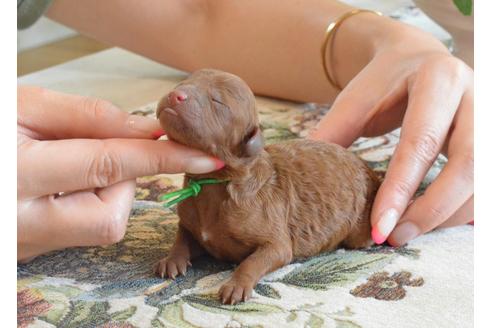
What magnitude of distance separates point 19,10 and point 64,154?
3.37 ft

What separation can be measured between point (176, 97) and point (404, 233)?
466 mm

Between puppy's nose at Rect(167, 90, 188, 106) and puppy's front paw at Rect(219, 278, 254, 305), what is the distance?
26cm

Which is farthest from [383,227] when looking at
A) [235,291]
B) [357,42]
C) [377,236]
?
[357,42]

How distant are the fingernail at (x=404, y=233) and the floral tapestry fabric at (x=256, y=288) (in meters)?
0.01

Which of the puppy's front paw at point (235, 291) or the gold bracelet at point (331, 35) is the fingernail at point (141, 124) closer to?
the puppy's front paw at point (235, 291)

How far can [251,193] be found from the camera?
3.52 ft

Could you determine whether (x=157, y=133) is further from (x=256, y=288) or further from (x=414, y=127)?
(x=414, y=127)

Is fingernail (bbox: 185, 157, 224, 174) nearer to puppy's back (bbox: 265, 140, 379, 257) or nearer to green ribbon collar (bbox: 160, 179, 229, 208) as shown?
green ribbon collar (bbox: 160, 179, 229, 208)

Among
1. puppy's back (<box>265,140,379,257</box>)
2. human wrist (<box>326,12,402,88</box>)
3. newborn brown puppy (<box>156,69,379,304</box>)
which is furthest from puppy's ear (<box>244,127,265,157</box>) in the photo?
human wrist (<box>326,12,402,88</box>)

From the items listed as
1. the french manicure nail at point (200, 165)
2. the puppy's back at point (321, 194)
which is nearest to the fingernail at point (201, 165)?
the french manicure nail at point (200, 165)

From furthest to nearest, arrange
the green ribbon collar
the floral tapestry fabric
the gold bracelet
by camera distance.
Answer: the gold bracelet
the green ribbon collar
the floral tapestry fabric

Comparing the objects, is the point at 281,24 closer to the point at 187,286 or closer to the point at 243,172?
the point at 243,172

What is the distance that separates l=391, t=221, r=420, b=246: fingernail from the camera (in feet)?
3.81

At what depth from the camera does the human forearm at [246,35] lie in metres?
1.69
